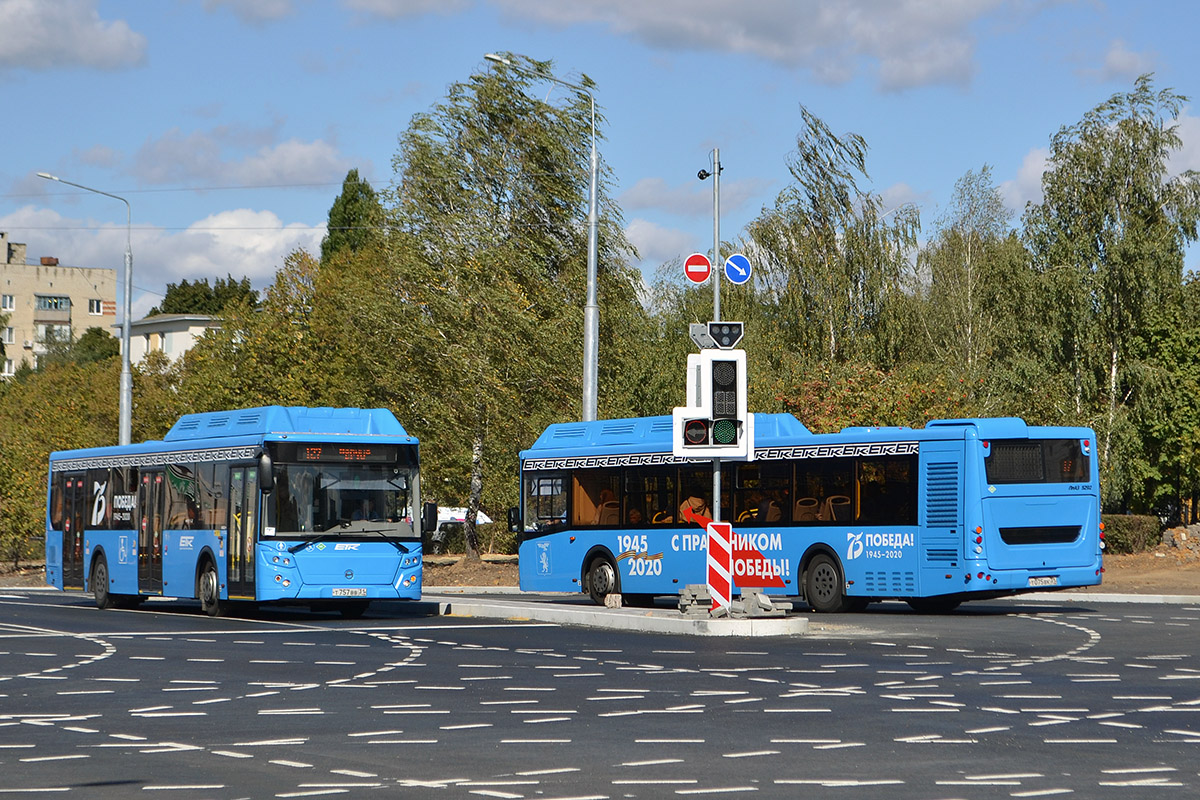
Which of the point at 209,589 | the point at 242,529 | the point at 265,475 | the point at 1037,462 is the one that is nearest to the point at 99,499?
the point at 209,589

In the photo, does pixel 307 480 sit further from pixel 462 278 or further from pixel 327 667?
pixel 462 278

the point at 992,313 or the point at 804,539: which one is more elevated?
the point at 992,313

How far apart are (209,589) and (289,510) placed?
2.59 metres

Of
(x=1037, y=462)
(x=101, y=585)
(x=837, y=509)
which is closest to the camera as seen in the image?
(x=1037, y=462)

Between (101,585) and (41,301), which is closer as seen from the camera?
(101,585)

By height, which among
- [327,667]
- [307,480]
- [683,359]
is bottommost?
[327,667]

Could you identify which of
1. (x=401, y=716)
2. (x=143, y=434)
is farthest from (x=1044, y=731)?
(x=143, y=434)

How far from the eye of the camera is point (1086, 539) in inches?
1010

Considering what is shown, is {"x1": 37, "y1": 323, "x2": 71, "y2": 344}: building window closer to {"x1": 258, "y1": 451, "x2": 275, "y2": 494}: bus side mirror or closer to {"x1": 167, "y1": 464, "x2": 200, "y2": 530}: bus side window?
{"x1": 167, "y1": 464, "x2": 200, "y2": 530}: bus side window

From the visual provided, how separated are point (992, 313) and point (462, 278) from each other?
22.2m

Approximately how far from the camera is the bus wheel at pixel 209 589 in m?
27.1

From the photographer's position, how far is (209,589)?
2727 centimetres

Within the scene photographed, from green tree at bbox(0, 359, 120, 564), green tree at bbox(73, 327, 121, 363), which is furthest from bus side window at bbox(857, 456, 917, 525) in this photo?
green tree at bbox(73, 327, 121, 363)

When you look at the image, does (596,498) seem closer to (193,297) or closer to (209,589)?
(209,589)
